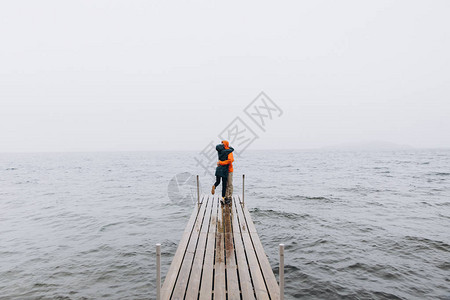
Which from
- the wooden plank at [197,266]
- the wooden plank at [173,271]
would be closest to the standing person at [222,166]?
the wooden plank at [197,266]

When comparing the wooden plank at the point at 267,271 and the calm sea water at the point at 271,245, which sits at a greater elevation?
the wooden plank at the point at 267,271

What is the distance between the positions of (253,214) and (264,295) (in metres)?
9.48

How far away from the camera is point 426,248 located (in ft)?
30.3

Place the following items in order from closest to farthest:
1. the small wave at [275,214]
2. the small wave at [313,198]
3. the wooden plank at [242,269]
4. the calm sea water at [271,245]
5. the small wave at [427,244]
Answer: the wooden plank at [242,269], the calm sea water at [271,245], the small wave at [427,244], the small wave at [275,214], the small wave at [313,198]

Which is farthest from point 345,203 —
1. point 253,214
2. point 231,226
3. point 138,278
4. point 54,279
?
point 54,279

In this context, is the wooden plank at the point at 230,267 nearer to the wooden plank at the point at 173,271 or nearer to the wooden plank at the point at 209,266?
the wooden plank at the point at 209,266

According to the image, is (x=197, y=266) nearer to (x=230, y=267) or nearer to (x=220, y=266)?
(x=220, y=266)

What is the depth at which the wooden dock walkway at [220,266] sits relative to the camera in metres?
4.66

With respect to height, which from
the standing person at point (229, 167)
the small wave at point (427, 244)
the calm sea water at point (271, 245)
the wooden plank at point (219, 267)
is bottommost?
the calm sea water at point (271, 245)

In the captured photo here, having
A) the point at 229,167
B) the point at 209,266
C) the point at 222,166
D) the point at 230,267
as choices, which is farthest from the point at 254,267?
the point at 229,167

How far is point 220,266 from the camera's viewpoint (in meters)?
5.65

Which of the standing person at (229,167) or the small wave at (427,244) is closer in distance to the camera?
the small wave at (427,244)

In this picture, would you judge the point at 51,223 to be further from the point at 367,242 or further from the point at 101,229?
the point at 367,242

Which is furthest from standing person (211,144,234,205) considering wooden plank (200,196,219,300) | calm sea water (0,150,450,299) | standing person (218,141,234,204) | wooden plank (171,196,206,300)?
calm sea water (0,150,450,299)
